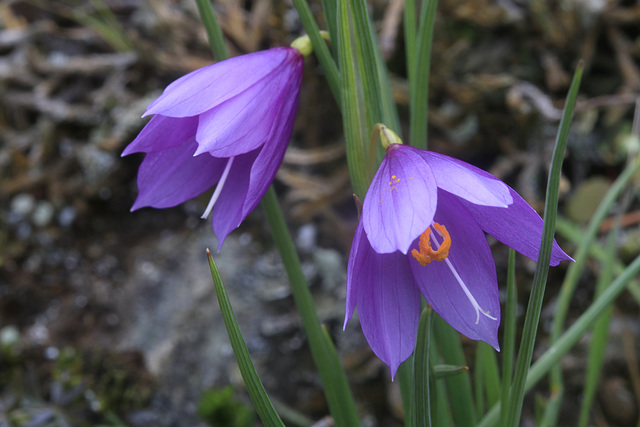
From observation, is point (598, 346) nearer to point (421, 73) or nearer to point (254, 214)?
point (421, 73)

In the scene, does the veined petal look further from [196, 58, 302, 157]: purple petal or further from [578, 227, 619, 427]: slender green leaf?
[578, 227, 619, 427]: slender green leaf

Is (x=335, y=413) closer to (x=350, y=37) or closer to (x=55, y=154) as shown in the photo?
(x=350, y=37)

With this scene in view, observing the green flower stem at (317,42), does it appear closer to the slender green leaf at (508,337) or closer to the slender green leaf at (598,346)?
the slender green leaf at (508,337)

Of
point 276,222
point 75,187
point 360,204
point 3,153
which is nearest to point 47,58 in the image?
point 3,153

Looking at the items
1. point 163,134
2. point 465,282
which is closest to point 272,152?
point 163,134

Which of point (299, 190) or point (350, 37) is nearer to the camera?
point (350, 37)

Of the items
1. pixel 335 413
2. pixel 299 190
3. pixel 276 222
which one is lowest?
pixel 299 190

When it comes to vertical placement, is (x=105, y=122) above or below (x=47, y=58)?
below

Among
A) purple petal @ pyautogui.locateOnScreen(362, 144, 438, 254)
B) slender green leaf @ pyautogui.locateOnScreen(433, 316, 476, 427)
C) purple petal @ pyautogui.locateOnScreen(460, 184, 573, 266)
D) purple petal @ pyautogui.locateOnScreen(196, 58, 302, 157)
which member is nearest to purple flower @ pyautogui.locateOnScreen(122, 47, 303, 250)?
purple petal @ pyautogui.locateOnScreen(196, 58, 302, 157)

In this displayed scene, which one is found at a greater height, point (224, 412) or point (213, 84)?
point (213, 84)
